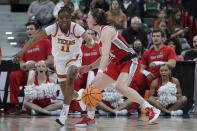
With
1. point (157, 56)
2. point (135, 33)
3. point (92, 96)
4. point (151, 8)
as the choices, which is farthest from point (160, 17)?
point (92, 96)

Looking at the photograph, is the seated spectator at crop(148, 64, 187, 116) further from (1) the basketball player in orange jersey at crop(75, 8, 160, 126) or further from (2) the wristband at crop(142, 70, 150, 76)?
(1) the basketball player in orange jersey at crop(75, 8, 160, 126)

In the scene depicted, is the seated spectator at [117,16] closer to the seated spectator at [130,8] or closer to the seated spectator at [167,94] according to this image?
the seated spectator at [130,8]

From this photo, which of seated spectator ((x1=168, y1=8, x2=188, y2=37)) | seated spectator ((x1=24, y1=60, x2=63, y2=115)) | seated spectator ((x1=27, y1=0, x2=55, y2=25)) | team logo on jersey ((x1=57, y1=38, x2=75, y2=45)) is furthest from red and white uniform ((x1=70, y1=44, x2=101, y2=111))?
seated spectator ((x1=168, y1=8, x2=188, y2=37))

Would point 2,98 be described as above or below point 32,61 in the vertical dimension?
below

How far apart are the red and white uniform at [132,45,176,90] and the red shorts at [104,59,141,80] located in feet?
10.7

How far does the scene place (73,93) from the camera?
9.05m

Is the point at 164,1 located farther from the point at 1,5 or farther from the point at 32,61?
the point at 32,61

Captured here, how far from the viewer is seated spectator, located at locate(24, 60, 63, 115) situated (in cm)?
1120

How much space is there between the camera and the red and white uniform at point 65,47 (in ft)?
29.0

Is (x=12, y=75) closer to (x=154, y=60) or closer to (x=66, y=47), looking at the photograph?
(x=66, y=47)

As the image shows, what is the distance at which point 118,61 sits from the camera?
329 inches

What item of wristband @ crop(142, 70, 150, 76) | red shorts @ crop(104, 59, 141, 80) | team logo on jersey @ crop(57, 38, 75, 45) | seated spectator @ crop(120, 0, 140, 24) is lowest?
wristband @ crop(142, 70, 150, 76)

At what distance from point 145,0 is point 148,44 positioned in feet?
9.64

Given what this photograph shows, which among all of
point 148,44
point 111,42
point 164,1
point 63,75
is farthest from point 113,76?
point 164,1
